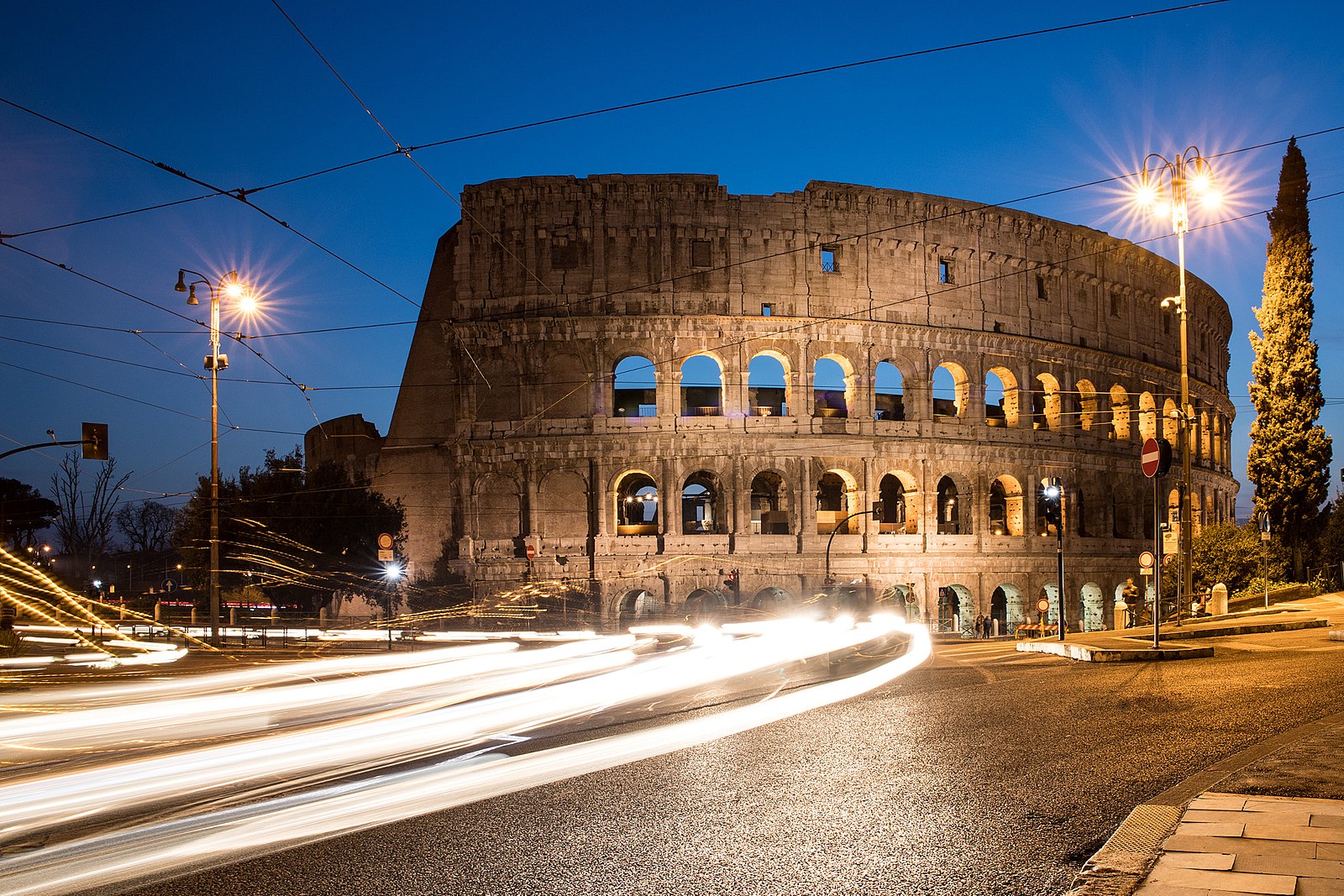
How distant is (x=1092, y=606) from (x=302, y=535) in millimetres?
30832

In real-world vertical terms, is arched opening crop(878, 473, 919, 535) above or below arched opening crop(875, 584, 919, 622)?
above

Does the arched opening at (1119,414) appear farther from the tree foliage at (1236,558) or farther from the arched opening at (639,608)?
the arched opening at (639,608)

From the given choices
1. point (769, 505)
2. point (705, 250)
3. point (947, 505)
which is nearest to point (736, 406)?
point (705, 250)

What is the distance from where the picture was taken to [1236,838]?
4340 millimetres

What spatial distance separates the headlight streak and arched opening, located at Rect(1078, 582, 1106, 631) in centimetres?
3130

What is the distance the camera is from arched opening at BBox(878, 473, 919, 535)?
3472cm

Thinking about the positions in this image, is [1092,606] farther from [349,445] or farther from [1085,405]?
[349,445]

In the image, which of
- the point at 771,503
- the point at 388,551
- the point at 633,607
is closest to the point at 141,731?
the point at 388,551

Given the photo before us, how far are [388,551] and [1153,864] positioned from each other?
21.8 meters

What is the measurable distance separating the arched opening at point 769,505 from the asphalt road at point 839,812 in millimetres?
26794

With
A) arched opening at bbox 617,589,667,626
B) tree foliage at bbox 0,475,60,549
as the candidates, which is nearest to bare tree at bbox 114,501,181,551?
tree foliage at bbox 0,475,60,549

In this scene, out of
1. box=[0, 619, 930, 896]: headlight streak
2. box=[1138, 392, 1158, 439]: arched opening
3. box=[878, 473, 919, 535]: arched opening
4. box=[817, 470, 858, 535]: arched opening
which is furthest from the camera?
box=[1138, 392, 1158, 439]: arched opening

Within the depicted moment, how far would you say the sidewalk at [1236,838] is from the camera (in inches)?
149

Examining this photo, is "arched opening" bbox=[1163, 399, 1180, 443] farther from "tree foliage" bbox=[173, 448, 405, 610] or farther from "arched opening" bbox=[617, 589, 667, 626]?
"tree foliage" bbox=[173, 448, 405, 610]
